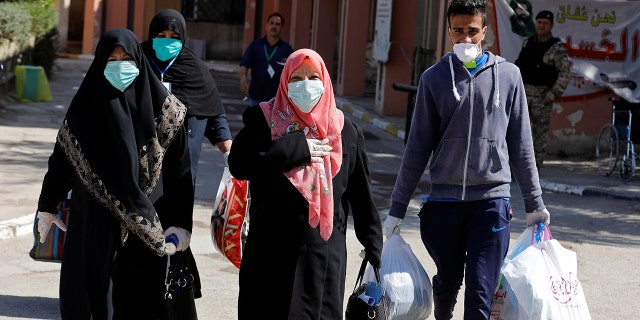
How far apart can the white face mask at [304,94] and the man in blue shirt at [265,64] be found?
6354 mm

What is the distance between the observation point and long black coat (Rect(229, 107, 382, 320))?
4.35m

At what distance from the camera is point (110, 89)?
15.0 feet

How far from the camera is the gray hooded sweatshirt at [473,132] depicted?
4820 mm

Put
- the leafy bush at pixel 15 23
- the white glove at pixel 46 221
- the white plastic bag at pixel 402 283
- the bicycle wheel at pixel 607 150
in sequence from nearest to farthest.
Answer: the white glove at pixel 46 221 < the white plastic bag at pixel 402 283 < the bicycle wheel at pixel 607 150 < the leafy bush at pixel 15 23

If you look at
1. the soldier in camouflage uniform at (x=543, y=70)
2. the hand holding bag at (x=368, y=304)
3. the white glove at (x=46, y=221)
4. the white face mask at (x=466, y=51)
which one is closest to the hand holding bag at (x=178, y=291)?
the white glove at (x=46, y=221)

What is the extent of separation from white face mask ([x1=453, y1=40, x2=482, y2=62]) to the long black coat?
2.62ft

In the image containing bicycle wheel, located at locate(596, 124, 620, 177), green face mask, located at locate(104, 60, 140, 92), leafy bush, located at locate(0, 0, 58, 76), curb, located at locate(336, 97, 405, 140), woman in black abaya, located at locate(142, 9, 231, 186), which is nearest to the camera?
green face mask, located at locate(104, 60, 140, 92)

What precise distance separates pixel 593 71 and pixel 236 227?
10.6m

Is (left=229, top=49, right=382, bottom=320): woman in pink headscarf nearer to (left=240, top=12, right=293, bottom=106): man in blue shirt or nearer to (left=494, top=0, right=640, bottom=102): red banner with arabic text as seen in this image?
(left=240, top=12, right=293, bottom=106): man in blue shirt

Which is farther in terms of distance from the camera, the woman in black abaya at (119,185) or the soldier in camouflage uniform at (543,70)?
the soldier in camouflage uniform at (543,70)

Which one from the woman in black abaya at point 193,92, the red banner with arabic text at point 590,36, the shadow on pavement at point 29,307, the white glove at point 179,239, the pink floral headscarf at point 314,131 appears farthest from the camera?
the red banner with arabic text at point 590,36

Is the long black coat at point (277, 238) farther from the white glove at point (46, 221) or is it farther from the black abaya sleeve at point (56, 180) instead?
the white glove at point (46, 221)

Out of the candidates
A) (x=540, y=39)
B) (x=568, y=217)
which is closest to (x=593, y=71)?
(x=540, y=39)

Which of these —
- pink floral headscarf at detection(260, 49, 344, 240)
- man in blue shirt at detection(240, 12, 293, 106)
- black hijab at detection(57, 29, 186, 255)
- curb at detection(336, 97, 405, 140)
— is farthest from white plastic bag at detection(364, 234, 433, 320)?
curb at detection(336, 97, 405, 140)
